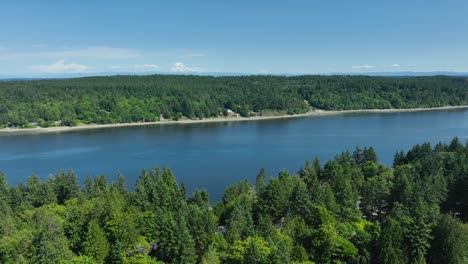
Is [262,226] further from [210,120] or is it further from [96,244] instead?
[210,120]

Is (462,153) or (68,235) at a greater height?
(462,153)

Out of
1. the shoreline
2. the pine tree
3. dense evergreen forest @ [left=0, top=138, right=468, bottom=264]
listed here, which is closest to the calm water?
the shoreline

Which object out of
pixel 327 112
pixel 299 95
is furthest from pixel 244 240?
pixel 299 95

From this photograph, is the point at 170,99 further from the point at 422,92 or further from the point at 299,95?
the point at 422,92

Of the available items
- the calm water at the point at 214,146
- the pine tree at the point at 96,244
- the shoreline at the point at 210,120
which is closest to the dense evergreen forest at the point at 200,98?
the shoreline at the point at 210,120

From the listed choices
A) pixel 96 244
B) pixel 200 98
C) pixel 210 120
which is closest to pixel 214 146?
pixel 210 120

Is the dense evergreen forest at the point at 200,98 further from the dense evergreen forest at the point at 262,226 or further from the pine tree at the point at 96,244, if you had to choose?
the pine tree at the point at 96,244
